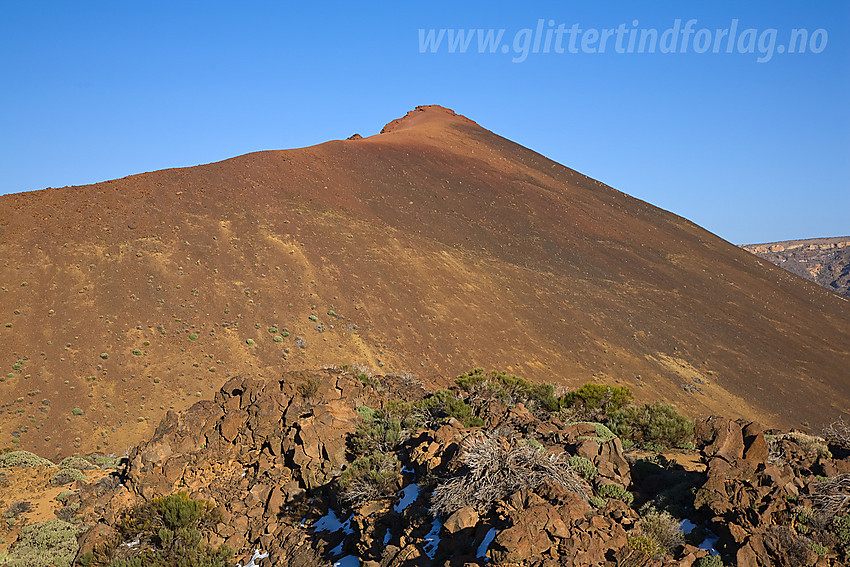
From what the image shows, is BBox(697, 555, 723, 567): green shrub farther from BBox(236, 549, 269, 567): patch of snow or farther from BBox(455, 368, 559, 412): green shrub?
BBox(455, 368, 559, 412): green shrub

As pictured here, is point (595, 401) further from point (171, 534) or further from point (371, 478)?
point (171, 534)

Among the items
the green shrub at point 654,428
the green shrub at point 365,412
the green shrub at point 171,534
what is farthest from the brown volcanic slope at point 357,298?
the green shrub at point 654,428

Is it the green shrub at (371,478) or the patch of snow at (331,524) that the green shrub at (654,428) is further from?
the patch of snow at (331,524)

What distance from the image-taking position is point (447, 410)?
10.4 metres

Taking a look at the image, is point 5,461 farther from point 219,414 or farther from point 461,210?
point 461,210

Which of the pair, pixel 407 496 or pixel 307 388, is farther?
pixel 307 388

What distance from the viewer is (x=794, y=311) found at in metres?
40.9

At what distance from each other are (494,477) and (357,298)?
21.7m

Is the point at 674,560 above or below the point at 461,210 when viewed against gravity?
below

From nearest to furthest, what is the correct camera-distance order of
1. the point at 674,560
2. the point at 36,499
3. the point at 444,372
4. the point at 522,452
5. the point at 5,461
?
1. the point at 674,560
2. the point at 522,452
3. the point at 36,499
4. the point at 5,461
5. the point at 444,372

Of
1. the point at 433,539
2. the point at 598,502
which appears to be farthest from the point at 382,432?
the point at 598,502

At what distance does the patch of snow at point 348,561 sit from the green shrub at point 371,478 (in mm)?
740

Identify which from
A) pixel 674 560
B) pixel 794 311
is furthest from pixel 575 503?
pixel 794 311

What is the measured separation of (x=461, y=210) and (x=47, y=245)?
2363 centimetres
